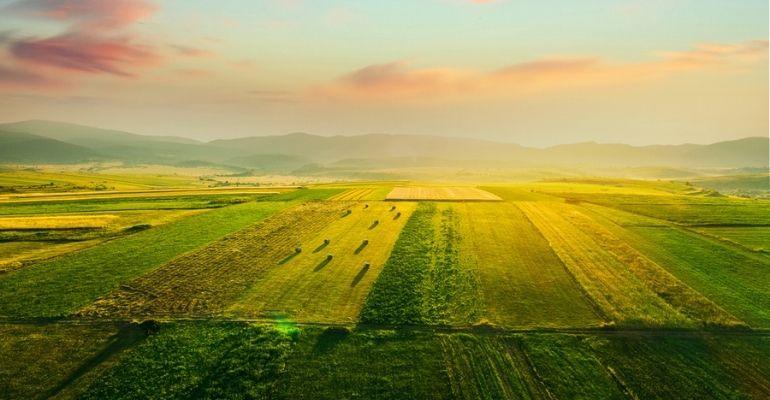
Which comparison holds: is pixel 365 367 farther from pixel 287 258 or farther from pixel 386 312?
pixel 287 258

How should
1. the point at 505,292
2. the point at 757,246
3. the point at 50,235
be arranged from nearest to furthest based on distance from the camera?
the point at 505,292 < the point at 757,246 < the point at 50,235

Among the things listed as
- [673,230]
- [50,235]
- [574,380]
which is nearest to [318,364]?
[574,380]

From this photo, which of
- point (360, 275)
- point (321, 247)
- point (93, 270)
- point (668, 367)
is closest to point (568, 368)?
point (668, 367)

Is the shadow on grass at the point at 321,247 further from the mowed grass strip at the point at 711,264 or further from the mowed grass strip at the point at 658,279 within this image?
the mowed grass strip at the point at 711,264

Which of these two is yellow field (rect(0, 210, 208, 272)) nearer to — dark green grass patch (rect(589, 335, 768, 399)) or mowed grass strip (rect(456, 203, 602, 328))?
mowed grass strip (rect(456, 203, 602, 328))

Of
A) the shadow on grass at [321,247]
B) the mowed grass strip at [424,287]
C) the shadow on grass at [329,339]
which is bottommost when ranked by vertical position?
the shadow on grass at [329,339]

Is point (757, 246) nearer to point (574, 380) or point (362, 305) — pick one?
point (574, 380)

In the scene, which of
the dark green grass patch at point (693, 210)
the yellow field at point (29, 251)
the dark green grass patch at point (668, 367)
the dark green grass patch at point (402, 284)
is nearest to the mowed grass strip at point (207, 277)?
the dark green grass patch at point (402, 284)
